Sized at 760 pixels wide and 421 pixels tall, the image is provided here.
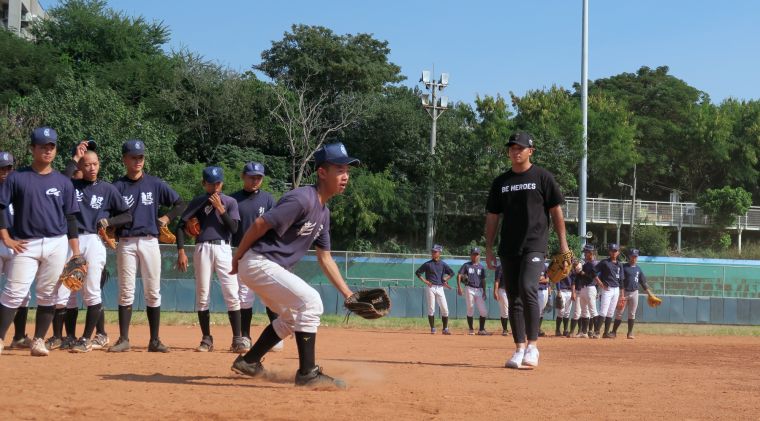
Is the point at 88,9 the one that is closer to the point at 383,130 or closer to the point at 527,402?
the point at 383,130

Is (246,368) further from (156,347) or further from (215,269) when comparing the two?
(215,269)

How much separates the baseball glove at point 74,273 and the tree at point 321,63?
44354 millimetres

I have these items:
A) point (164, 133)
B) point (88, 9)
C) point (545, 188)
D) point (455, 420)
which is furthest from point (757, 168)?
point (455, 420)

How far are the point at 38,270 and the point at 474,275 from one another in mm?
15030

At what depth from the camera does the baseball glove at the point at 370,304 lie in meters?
7.14

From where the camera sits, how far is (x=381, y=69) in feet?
186

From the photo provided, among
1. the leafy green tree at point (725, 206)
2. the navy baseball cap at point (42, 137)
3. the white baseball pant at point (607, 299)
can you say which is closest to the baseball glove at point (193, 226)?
the navy baseball cap at point (42, 137)

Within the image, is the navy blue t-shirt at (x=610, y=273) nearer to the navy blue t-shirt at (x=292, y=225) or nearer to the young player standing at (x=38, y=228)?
the young player standing at (x=38, y=228)

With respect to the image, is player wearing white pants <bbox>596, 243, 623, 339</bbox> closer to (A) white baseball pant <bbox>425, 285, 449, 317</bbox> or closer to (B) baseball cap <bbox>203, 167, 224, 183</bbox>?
(A) white baseball pant <bbox>425, 285, 449, 317</bbox>

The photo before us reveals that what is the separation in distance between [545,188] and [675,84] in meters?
61.7

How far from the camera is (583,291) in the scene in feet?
71.2

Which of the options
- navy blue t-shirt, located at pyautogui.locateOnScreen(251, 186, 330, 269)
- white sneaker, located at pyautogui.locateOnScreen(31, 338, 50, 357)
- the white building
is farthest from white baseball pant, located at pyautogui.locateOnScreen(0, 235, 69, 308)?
Answer: the white building

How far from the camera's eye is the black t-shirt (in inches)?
351

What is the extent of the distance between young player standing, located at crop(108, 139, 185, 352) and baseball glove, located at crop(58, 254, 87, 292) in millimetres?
846
